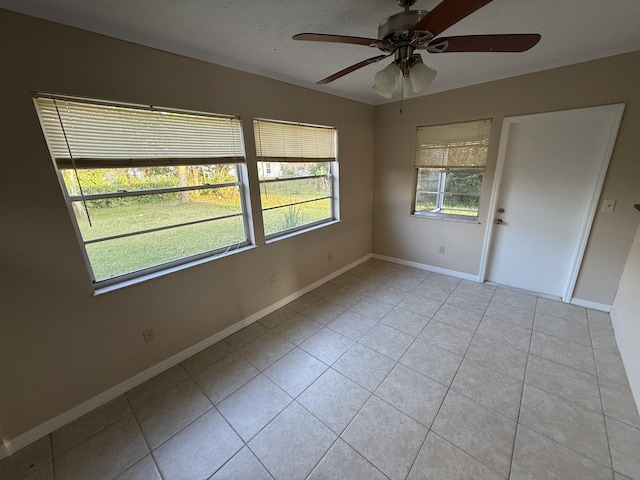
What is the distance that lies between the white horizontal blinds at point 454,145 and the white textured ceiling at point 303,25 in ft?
2.50

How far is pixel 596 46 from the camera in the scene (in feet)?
6.46

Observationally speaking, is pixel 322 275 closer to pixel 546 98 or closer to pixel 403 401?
pixel 403 401

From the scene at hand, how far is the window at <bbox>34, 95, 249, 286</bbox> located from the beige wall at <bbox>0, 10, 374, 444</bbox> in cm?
9

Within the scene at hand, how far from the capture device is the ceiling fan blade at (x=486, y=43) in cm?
112

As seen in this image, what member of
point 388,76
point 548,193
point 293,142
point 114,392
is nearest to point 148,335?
point 114,392

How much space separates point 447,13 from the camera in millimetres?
935

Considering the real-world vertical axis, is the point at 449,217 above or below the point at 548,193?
below

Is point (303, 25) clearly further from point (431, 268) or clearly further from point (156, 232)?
point (431, 268)

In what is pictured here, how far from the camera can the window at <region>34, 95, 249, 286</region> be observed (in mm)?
1517

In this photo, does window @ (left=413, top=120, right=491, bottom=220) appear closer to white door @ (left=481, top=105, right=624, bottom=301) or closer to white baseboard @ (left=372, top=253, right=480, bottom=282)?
white door @ (left=481, top=105, right=624, bottom=301)

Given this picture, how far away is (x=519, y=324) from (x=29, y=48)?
4088 millimetres

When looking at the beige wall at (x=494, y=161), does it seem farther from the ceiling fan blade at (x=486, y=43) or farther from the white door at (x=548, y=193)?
the ceiling fan blade at (x=486, y=43)

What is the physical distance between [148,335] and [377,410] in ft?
5.78

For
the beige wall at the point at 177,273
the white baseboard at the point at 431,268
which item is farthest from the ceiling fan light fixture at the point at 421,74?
the white baseboard at the point at 431,268
